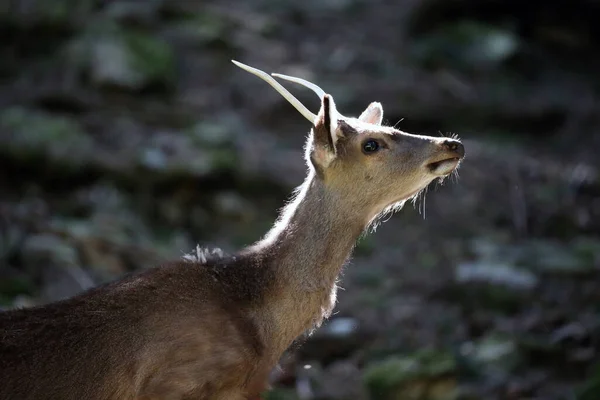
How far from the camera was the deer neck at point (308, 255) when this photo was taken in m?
8.30

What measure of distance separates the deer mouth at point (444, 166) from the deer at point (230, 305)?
10 mm

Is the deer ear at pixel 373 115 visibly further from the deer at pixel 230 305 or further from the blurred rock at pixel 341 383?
the blurred rock at pixel 341 383

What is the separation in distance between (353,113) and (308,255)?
27.8 ft

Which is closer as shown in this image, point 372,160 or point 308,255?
point 308,255

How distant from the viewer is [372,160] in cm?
860

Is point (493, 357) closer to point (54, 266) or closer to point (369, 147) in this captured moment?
point (369, 147)

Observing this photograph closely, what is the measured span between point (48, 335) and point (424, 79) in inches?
454

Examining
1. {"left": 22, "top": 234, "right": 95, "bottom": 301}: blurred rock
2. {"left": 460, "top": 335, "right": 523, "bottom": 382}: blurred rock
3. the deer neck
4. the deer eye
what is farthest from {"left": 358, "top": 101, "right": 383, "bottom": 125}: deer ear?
{"left": 22, "top": 234, "right": 95, "bottom": 301}: blurred rock

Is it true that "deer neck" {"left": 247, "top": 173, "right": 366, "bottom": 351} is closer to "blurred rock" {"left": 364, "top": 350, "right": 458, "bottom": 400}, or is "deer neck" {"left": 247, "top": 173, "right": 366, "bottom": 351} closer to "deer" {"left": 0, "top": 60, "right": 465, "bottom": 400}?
"deer" {"left": 0, "top": 60, "right": 465, "bottom": 400}

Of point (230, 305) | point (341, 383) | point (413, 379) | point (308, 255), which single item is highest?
point (308, 255)

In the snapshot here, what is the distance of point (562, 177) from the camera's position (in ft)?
52.4

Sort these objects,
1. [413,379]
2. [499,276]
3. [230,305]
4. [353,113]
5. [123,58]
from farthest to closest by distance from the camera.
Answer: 1. [353,113]
2. [123,58]
3. [499,276]
4. [413,379]
5. [230,305]

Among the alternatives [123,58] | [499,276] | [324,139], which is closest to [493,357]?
[499,276]

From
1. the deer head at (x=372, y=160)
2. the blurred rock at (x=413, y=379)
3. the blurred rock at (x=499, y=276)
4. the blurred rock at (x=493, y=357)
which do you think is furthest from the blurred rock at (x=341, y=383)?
the deer head at (x=372, y=160)
